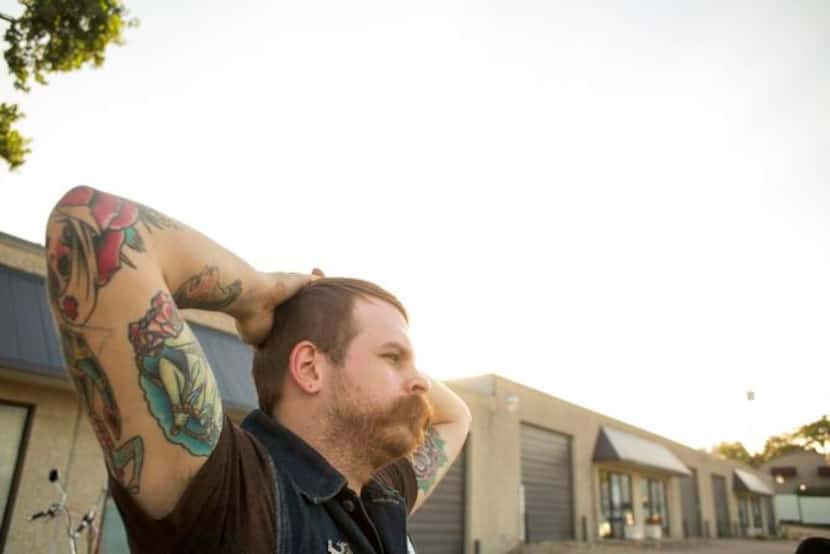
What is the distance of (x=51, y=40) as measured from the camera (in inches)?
289

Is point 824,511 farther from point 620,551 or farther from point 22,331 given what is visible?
point 22,331

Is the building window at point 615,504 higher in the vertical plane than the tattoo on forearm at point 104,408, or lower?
lower

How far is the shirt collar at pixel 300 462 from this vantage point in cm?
169

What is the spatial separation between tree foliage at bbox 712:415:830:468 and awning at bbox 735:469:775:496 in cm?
3133

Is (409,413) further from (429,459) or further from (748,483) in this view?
(748,483)

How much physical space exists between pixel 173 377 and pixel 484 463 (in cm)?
1642

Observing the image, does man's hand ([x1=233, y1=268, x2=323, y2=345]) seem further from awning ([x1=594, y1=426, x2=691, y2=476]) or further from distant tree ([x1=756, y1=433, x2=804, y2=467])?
distant tree ([x1=756, y1=433, x2=804, y2=467])

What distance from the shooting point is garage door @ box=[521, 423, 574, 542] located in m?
18.8

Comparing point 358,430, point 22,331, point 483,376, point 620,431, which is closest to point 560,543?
point 483,376

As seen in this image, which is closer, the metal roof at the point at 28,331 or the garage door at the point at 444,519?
the metal roof at the point at 28,331

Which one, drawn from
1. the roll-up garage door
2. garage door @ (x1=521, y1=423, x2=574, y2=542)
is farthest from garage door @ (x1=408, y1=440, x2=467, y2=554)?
the roll-up garage door

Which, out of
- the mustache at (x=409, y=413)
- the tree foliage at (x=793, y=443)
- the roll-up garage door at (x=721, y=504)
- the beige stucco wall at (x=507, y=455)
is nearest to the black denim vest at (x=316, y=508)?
the mustache at (x=409, y=413)

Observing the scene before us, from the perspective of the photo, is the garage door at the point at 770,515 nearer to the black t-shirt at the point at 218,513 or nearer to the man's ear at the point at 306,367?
the man's ear at the point at 306,367

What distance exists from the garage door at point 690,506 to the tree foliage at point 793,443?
48.0 metres
